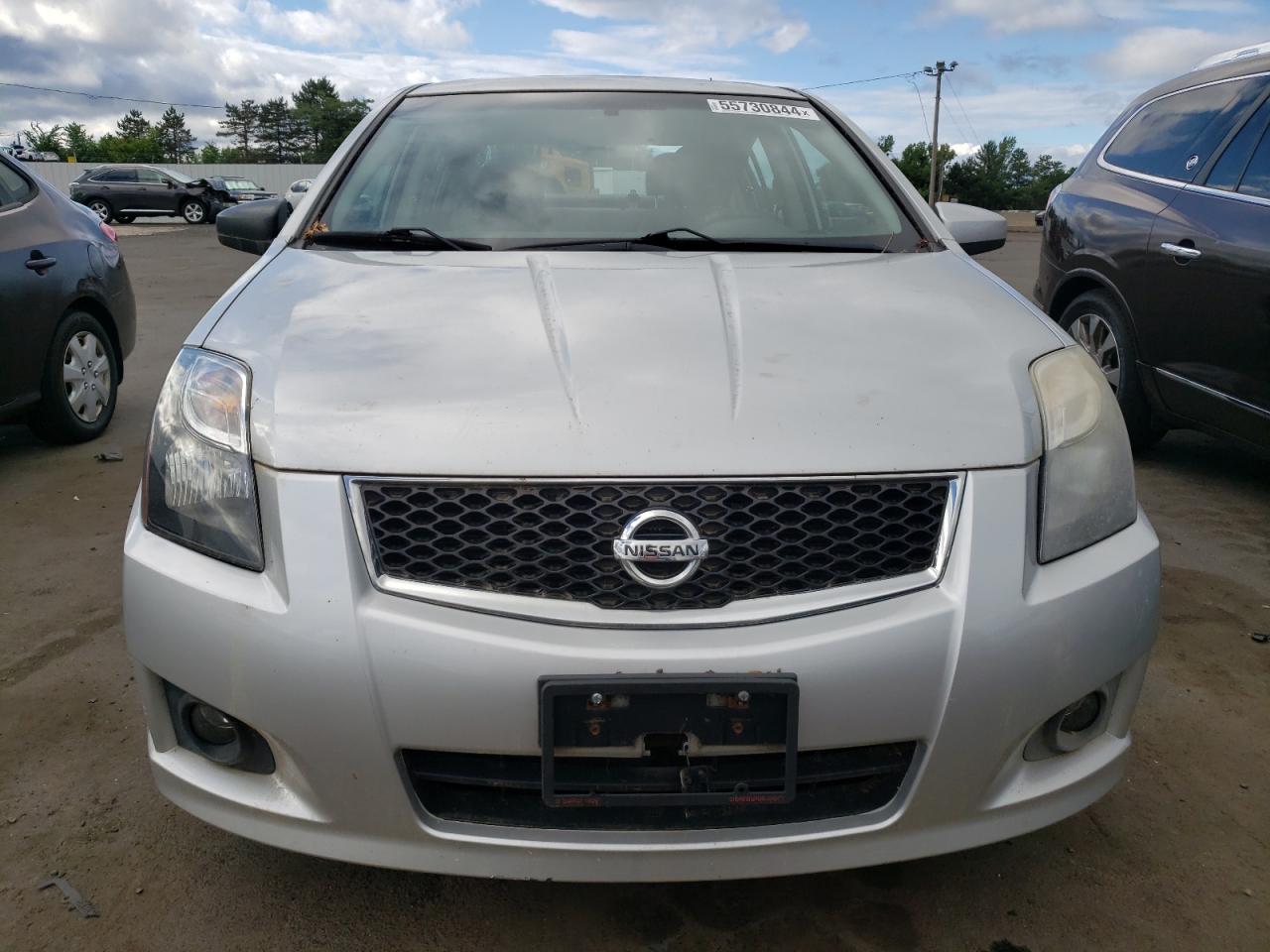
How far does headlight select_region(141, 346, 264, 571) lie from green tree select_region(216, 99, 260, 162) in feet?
430

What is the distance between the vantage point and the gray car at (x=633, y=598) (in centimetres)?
155

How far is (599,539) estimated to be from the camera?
5.25 ft

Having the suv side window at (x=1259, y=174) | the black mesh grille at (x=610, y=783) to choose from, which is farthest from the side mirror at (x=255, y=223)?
the suv side window at (x=1259, y=174)

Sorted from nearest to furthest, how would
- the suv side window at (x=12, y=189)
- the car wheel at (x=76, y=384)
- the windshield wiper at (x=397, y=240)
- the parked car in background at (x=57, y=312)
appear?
the windshield wiper at (x=397, y=240) < the parked car in background at (x=57, y=312) < the suv side window at (x=12, y=189) < the car wheel at (x=76, y=384)

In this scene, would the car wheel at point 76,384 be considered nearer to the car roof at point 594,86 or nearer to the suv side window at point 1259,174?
the car roof at point 594,86

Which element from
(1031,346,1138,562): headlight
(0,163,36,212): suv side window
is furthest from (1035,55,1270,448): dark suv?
(0,163,36,212): suv side window

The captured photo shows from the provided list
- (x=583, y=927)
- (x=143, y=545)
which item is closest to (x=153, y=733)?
(x=143, y=545)

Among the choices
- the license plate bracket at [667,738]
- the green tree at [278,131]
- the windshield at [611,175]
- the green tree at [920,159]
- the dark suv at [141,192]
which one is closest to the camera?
the license plate bracket at [667,738]

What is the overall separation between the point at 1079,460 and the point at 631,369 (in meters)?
0.76

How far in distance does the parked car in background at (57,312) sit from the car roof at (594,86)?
2.34m

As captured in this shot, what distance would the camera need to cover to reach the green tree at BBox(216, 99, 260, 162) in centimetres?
12244

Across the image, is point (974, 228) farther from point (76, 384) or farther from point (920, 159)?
point (920, 159)

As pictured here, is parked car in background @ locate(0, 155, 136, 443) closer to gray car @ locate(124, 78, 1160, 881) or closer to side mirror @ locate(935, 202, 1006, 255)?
gray car @ locate(124, 78, 1160, 881)

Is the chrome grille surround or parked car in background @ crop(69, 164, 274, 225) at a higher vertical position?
the chrome grille surround
